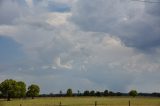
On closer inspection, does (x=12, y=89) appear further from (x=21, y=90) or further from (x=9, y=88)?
(x=21, y=90)

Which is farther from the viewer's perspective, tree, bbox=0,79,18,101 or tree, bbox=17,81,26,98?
tree, bbox=17,81,26,98

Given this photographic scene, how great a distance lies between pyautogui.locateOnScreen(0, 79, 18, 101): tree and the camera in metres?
182

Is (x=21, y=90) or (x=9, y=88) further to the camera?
(x=21, y=90)

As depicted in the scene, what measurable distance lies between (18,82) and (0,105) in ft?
479

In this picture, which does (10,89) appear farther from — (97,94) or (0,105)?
(0,105)

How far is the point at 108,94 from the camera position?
197375 millimetres

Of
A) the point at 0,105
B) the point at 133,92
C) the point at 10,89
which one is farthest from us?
the point at 133,92

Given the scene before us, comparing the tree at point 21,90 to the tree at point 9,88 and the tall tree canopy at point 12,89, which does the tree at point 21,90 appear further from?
the tree at point 9,88

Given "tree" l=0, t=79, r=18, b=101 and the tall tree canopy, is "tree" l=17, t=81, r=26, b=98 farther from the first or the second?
"tree" l=0, t=79, r=18, b=101

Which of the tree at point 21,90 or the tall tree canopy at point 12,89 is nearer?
the tall tree canopy at point 12,89

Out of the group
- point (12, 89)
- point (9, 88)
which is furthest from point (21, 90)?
point (9, 88)

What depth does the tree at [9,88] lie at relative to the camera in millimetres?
182000

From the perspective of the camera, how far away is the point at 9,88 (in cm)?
18338

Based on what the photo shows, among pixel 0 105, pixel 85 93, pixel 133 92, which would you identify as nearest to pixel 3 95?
pixel 85 93
